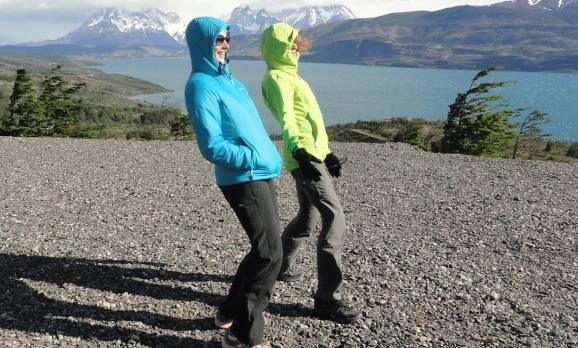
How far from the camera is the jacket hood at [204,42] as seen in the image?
3316mm

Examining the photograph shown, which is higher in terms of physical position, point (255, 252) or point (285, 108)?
point (285, 108)

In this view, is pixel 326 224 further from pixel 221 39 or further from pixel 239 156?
pixel 221 39

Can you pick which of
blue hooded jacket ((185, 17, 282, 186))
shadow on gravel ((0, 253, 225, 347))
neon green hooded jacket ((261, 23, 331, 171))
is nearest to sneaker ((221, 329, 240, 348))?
shadow on gravel ((0, 253, 225, 347))

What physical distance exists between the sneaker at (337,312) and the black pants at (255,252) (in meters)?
0.84

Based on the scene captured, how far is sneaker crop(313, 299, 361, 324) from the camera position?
433cm

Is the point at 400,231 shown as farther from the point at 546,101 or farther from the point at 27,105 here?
the point at 546,101

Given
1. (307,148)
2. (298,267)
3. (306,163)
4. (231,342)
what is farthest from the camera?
(298,267)

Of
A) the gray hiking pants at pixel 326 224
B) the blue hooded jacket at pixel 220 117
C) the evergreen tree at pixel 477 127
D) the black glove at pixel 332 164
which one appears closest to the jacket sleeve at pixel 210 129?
the blue hooded jacket at pixel 220 117

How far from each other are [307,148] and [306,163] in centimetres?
25

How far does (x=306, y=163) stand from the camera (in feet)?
12.8

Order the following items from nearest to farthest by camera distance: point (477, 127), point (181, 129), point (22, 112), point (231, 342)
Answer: point (231, 342) → point (477, 127) → point (22, 112) → point (181, 129)

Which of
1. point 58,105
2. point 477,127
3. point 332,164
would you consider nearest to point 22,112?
point 58,105

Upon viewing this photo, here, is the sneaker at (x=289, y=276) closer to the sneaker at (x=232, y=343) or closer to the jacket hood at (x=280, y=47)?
the sneaker at (x=232, y=343)

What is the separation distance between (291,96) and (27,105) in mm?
36953
